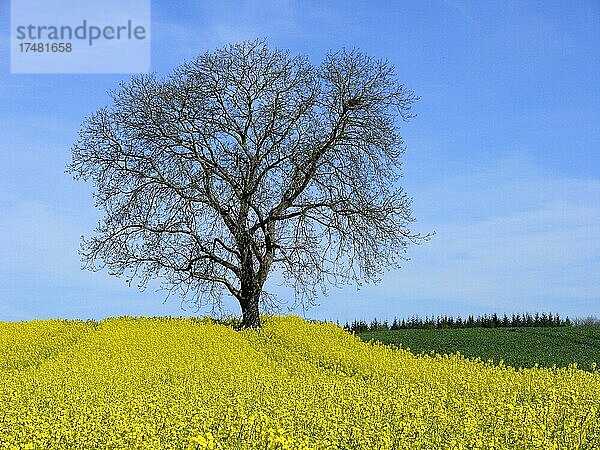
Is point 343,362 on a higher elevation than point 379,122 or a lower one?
lower

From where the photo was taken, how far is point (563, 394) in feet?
37.4

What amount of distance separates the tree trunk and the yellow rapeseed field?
3.26 m

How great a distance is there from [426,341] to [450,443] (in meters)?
16.3

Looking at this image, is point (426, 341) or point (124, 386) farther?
point (426, 341)

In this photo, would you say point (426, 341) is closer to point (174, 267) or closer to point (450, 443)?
point (174, 267)

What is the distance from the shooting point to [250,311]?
2408 centimetres

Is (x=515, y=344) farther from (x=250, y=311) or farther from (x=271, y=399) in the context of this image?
(x=271, y=399)

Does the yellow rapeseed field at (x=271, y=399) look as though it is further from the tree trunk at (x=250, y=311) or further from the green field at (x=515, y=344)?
the tree trunk at (x=250, y=311)

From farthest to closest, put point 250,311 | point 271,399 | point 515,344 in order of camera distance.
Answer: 1. point 250,311
2. point 515,344
3. point 271,399

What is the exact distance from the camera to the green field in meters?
20.1

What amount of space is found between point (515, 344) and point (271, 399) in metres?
14.5

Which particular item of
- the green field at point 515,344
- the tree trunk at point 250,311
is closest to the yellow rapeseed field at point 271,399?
the green field at point 515,344

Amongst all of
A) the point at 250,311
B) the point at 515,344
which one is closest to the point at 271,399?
the point at 250,311

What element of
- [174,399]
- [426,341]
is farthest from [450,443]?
[426,341]
